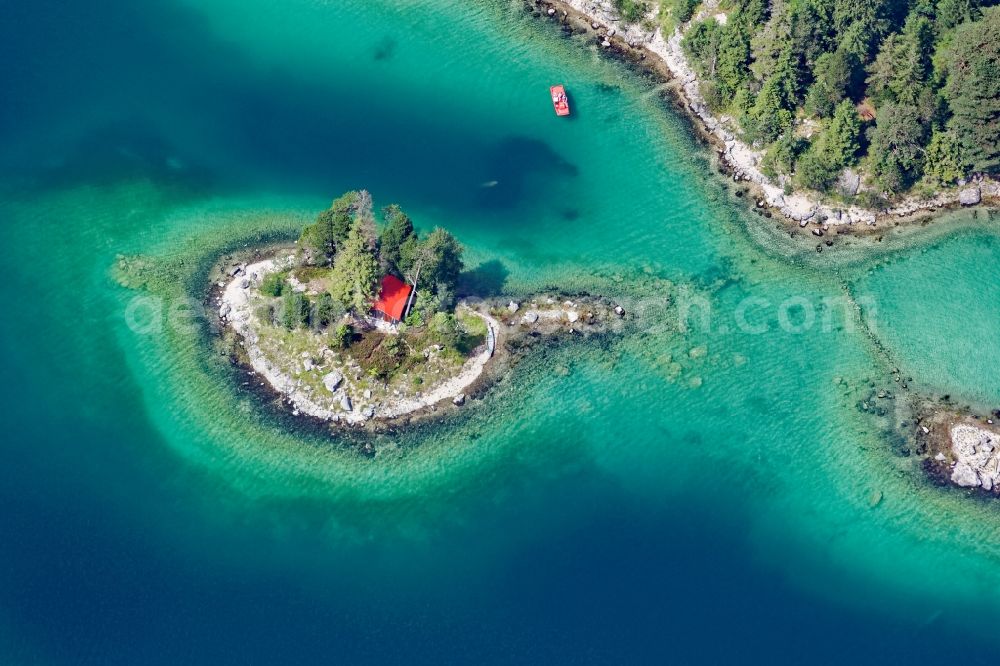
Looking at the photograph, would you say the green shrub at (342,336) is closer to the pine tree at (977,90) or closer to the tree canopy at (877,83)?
the tree canopy at (877,83)

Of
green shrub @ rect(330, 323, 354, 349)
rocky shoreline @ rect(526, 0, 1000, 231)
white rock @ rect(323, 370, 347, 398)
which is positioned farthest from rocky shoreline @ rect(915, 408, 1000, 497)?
white rock @ rect(323, 370, 347, 398)

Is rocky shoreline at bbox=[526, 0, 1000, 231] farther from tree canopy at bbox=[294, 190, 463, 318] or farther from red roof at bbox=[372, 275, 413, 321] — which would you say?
red roof at bbox=[372, 275, 413, 321]

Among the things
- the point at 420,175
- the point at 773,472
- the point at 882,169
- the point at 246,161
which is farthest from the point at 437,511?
the point at 882,169

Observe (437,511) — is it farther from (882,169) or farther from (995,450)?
(882,169)

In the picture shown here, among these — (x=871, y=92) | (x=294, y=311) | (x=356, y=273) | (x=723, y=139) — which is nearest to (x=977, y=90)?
(x=871, y=92)

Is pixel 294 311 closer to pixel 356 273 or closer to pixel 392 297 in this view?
pixel 356 273
